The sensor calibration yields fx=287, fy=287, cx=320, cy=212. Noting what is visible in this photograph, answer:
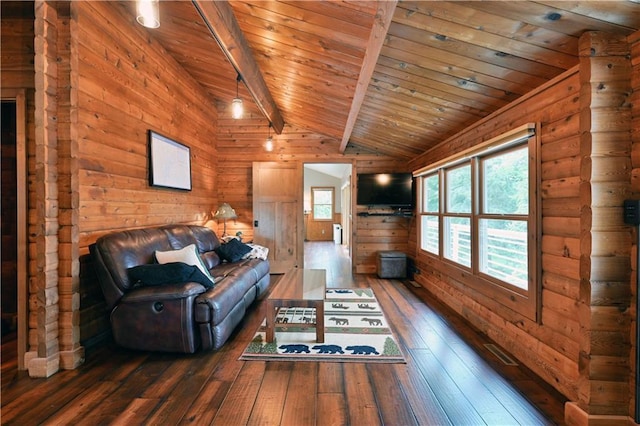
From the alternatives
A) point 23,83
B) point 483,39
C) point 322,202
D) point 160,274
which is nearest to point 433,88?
point 483,39

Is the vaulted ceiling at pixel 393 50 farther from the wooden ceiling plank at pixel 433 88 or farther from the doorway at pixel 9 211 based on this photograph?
the doorway at pixel 9 211

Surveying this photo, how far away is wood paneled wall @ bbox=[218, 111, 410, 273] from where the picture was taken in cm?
532

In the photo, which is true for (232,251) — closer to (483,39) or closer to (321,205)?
(483,39)

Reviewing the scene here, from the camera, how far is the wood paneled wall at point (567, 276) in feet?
5.09

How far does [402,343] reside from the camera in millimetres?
2553

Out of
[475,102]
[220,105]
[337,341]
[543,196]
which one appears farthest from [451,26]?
[220,105]

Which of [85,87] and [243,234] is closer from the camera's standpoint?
[85,87]

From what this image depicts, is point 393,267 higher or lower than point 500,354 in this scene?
higher

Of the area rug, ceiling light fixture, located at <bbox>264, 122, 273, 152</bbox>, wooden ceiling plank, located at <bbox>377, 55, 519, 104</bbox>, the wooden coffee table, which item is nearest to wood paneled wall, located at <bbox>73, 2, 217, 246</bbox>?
ceiling light fixture, located at <bbox>264, 122, 273, 152</bbox>

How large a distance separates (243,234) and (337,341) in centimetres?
336

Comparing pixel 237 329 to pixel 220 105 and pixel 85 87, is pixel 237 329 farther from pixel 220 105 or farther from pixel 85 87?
pixel 220 105

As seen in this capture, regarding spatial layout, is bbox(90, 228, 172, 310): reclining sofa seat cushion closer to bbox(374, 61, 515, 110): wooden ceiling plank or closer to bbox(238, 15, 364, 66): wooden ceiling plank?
bbox(238, 15, 364, 66): wooden ceiling plank

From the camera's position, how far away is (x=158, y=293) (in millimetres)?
2264

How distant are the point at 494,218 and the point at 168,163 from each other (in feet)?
12.2
